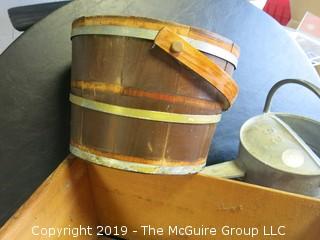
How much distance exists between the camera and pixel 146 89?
0.57 metres

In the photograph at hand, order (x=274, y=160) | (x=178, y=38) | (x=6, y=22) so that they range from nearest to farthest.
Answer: (x=178, y=38)
(x=274, y=160)
(x=6, y=22)

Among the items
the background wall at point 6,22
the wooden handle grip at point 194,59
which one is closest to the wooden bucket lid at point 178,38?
the wooden handle grip at point 194,59

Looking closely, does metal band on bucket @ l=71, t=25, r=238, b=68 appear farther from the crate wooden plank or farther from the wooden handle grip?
the crate wooden plank

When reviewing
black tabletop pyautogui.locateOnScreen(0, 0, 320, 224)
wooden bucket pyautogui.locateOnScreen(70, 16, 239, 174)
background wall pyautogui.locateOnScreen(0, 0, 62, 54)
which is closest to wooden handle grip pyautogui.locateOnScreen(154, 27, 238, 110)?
wooden bucket pyautogui.locateOnScreen(70, 16, 239, 174)

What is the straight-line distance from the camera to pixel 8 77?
78 cm

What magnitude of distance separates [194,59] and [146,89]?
95mm

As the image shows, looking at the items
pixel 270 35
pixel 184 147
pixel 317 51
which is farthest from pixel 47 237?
pixel 317 51

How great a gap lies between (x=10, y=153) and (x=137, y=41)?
43 cm

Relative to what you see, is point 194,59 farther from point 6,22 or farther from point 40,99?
point 6,22

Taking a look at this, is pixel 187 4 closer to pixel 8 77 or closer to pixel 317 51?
pixel 8 77

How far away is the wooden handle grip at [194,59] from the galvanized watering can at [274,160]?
194 mm

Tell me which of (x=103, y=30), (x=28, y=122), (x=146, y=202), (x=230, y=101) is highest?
(x=103, y=30)

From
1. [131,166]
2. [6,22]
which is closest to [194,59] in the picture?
[131,166]

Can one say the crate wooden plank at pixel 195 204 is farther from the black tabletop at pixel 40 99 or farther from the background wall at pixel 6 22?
the background wall at pixel 6 22
